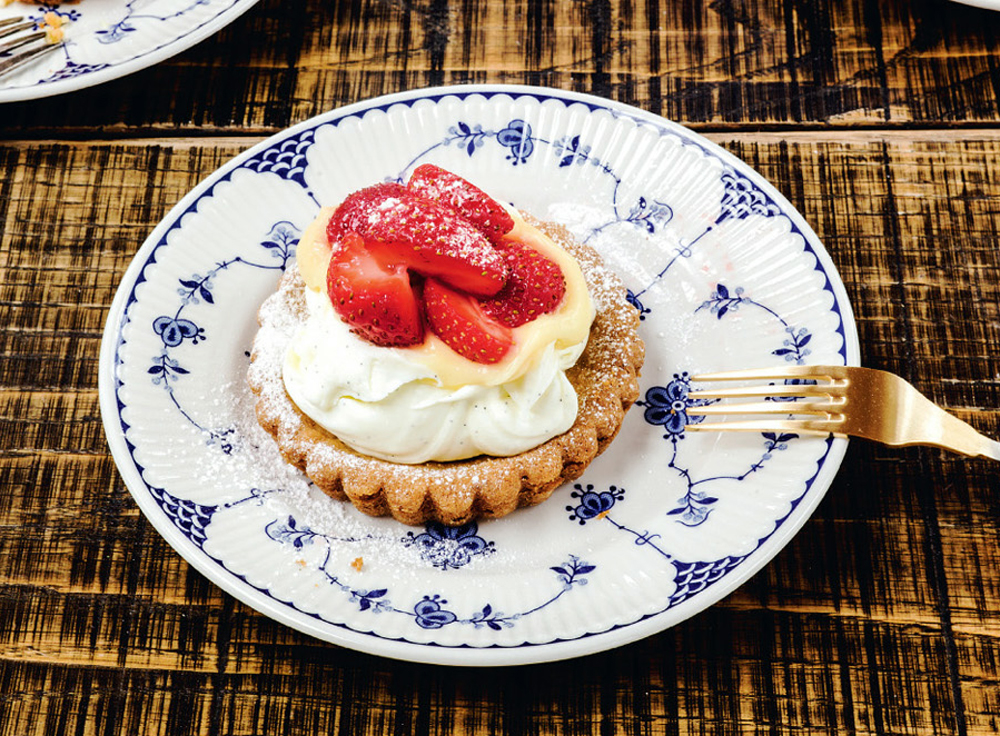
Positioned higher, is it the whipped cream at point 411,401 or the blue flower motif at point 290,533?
the whipped cream at point 411,401

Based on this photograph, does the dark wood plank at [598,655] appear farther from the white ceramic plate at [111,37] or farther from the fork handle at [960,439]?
the white ceramic plate at [111,37]

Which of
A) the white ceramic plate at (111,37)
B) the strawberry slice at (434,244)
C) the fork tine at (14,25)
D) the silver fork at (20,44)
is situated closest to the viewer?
the strawberry slice at (434,244)

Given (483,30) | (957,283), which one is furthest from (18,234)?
(957,283)

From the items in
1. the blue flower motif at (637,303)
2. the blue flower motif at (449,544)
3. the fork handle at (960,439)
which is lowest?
the blue flower motif at (449,544)

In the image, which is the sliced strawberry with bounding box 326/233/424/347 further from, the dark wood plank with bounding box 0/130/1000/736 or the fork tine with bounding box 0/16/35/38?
the fork tine with bounding box 0/16/35/38

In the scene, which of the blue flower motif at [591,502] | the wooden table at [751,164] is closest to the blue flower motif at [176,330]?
the wooden table at [751,164]

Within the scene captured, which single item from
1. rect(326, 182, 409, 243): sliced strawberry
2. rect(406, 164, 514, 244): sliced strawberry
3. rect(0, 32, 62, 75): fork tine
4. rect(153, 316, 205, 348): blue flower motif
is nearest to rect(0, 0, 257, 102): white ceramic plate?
rect(0, 32, 62, 75): fork tine

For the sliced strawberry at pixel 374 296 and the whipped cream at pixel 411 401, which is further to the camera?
the whipped cream at pixel 411 401

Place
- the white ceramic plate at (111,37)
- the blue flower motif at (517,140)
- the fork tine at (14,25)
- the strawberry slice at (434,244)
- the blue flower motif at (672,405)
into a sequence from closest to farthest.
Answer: the strawberry slice at (434,244)
the blue flower motif at (672,405)
the blue flower motif at (517,140)
the white ceramic plate at (111,37)
the fork tine at (14,25)

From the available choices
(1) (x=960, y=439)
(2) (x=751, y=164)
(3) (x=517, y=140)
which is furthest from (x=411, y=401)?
(2) (x=751, y=164)
